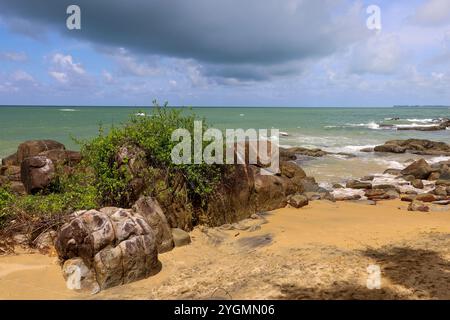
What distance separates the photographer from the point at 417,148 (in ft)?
106

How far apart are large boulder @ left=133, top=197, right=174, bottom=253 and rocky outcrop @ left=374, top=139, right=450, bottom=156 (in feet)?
91.8

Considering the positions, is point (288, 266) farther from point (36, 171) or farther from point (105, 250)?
point (36, 171)

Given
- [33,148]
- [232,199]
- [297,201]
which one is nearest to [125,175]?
[232,199]

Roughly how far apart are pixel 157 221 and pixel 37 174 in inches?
239

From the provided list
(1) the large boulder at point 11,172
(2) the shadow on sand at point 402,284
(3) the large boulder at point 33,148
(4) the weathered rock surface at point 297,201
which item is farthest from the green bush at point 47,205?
(3) the large boulder at point 33,148

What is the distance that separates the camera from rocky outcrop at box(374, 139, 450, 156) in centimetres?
3125

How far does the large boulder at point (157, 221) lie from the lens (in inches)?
313

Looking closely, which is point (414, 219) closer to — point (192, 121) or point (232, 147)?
point (232, 147)

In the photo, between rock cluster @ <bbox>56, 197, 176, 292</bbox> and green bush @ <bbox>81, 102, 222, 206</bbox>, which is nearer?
rock cluster @ <bbox>56, 197, 176, 292</bbox>

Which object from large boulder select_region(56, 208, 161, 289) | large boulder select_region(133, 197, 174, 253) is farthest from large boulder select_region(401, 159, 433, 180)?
large boulder select_region(56, 208, 161, 289)

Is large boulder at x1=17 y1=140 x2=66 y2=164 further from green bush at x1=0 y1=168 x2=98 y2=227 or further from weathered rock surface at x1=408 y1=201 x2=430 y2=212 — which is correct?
weathered rock surface at x1=408 y1=201 x2=430 y2=212

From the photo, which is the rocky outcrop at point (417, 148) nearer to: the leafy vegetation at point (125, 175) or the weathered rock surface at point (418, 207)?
the weathered rock surface at point (418, 207)
